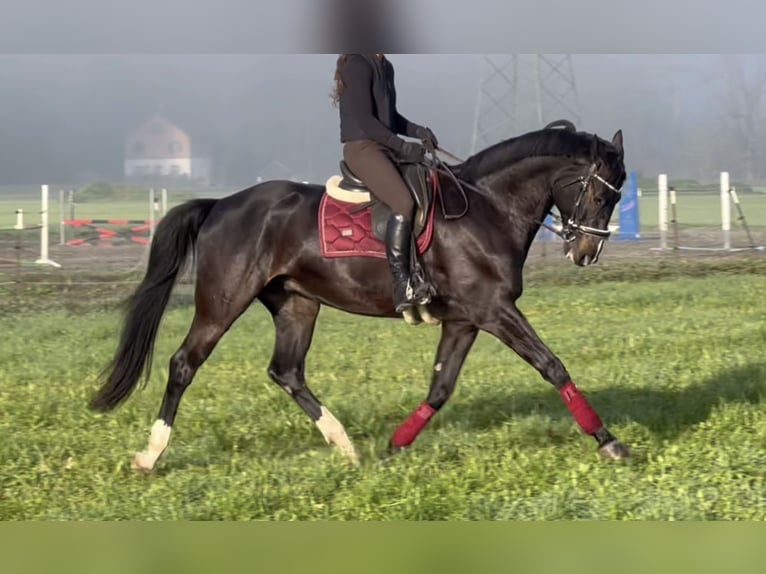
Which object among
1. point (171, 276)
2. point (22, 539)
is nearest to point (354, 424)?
point (171, 276)

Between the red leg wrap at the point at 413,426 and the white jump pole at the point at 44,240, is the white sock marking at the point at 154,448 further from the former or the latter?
the white jump pole at the point at 44,240

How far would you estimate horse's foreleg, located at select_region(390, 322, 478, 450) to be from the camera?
19.4 ft

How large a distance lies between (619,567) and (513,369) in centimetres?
440

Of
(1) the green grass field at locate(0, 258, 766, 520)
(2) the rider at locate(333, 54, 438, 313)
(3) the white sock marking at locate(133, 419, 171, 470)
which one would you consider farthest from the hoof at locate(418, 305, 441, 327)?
(3) the white sock marking at locate(133, 419, 171, 470)

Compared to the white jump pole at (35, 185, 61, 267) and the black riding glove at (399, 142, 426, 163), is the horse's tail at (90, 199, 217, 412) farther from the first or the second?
the white jump pole at (35, 185, 61, 267)

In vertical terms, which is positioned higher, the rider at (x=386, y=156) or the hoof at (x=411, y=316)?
the rider at (x=386, y=156)

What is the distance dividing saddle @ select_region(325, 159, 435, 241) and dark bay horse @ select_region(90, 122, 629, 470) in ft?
0.37

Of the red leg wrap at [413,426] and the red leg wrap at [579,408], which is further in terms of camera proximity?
the red leg wrap at [413,426]

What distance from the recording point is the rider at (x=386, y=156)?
550 cm

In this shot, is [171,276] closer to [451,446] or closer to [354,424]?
[354,424]

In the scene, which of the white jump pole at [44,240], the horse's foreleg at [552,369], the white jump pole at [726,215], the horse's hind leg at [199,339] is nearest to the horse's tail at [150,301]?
the horse's hind leg at [199,339]

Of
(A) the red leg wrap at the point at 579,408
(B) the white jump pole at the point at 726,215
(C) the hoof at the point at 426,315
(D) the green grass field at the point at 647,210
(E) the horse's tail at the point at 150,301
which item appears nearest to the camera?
(A) the red leg wrap at the point at 579,408

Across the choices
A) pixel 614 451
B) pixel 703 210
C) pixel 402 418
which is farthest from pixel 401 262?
pixel 703 210

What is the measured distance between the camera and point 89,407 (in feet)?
19.9
